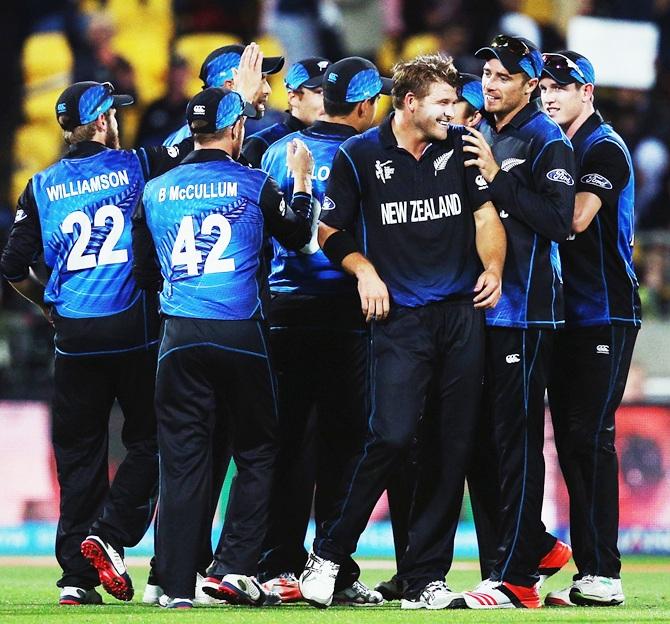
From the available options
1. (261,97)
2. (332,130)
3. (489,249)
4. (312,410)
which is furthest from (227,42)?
(489,249)

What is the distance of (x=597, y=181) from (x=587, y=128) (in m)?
0.35

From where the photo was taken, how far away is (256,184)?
629 centimetres

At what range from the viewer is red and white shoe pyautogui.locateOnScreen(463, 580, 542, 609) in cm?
627

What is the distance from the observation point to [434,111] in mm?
6301

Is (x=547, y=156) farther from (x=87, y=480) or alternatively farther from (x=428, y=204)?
(x=87, y=480)

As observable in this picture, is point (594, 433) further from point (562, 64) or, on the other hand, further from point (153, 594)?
→ point (153, 594)

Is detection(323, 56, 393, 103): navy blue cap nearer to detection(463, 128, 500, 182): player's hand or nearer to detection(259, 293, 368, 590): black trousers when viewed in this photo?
detection(463, 128, 500, 182): player's hand

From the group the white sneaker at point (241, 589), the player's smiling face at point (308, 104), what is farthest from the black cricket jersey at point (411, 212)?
the white sneaker at point (241, 589)

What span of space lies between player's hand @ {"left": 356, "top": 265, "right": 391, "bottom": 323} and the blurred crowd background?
9.16m

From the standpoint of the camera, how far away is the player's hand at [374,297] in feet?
20.2

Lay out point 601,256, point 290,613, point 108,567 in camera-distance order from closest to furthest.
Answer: point 290,613 < point 108,567 < point 601,256

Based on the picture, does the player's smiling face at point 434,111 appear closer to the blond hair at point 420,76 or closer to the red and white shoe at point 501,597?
the blond hair at point 420,76

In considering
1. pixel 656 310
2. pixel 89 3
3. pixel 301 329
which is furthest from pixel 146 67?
pixel 301 329

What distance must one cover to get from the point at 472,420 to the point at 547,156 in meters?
1.23
